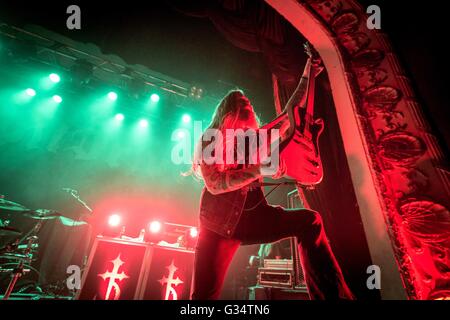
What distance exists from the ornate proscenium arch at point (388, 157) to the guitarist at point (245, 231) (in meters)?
0.28

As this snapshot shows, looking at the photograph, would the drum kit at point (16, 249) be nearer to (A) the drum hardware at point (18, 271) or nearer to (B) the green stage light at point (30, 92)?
(A) the drum hardware at point (18, 271)

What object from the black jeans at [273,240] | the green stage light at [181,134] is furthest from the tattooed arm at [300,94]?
the green stage light at [181,134]

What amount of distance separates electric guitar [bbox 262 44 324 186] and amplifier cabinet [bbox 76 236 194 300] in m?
1.26

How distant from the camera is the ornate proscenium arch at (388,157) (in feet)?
3.45

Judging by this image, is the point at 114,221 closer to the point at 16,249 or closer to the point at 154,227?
the point at 154,227

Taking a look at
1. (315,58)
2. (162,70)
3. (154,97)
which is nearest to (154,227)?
(315,58)

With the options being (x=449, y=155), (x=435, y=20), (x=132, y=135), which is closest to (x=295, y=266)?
(x=449, y=155)

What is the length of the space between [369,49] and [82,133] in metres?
7.35

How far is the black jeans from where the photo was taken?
1155mm

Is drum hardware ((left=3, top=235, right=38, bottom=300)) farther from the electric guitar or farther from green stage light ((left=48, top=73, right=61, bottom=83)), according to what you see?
green stage light ((left=48, top=73, right=61, bottom=83))

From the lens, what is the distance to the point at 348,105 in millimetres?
1581

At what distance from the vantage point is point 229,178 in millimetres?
1306

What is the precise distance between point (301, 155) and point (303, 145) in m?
0.08

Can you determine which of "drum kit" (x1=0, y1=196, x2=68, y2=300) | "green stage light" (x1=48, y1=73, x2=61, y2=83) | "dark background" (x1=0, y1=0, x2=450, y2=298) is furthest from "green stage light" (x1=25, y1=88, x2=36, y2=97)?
"drum kit" (x1=0, y1=196, x2=68, y2=300)
